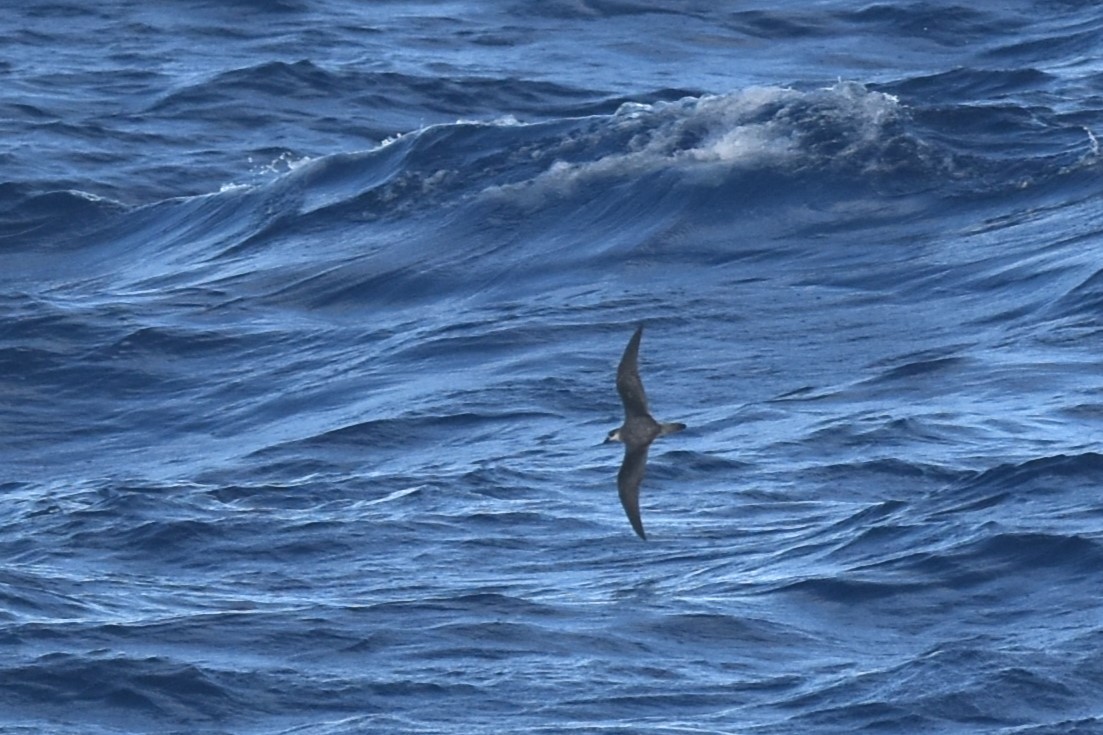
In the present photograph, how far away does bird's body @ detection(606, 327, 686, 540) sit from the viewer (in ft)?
49.4

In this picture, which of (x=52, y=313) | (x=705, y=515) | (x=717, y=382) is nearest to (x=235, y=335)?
(x=52, y=313)

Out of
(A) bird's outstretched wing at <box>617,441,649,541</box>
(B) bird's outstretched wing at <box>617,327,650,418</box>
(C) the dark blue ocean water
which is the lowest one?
(C) the dark blue ocean water

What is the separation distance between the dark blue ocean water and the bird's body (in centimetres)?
225

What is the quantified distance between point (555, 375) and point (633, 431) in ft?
31.4

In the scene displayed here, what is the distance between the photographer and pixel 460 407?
24469 mm

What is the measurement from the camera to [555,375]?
24922mm

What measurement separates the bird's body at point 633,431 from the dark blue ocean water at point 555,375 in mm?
2246

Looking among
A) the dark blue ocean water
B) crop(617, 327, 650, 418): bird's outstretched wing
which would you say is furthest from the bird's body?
the dark blue ocean water

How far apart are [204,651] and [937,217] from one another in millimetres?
12066

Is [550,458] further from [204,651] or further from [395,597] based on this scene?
[204,651]

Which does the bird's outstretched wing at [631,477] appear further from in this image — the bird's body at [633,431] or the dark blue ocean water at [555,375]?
the dark blue ocean water at [555,375]

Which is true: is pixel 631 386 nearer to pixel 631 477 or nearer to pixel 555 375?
pixel 631 477

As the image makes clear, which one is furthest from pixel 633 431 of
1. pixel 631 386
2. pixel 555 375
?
pixel 555 375

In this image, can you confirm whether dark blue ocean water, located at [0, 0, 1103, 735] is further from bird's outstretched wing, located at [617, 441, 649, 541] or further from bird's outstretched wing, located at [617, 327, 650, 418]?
bird's outstretched wing, located at [617, 327, 650, 418]
